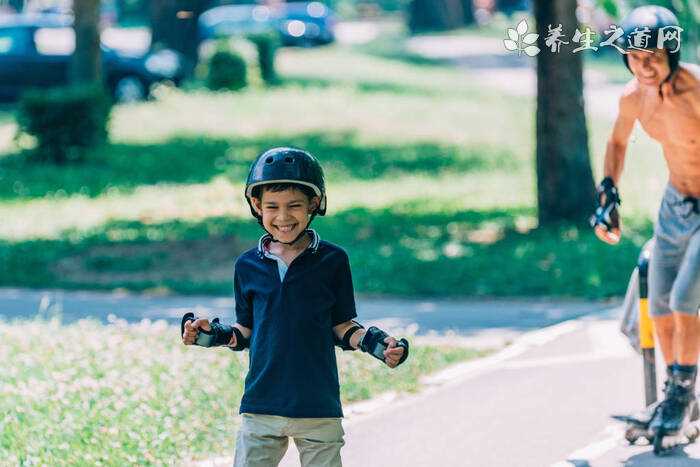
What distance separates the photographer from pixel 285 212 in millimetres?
5129

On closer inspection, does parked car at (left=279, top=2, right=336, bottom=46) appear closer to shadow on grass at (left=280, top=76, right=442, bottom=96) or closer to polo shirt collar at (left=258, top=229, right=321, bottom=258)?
shadow on grass at (left=280, top=76, right=442, bottom=96)

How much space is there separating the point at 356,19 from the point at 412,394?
201 ft

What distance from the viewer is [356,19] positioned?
2712 inches

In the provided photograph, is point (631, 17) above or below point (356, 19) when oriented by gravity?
below

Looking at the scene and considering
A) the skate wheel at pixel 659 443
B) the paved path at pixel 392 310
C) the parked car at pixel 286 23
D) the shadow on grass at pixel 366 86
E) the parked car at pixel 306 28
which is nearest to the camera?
the skate wheel at pixel 659 443

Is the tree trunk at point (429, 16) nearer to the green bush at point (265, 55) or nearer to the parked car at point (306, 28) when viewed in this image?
the parked car at point (306, 28)

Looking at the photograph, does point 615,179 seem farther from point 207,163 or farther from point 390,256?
point 207,163

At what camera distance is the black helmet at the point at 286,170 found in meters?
5.05

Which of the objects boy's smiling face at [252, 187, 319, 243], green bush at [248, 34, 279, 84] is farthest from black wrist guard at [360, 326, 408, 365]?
green bush at [248, 34, 279, 84]

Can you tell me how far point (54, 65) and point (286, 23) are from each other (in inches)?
624

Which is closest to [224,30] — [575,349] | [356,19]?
[356,19]

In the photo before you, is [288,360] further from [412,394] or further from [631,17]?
[412,394]

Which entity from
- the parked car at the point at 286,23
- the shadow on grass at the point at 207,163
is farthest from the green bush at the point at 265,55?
the parked car at the point at 286,23

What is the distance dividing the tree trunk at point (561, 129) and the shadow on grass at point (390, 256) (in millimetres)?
314
